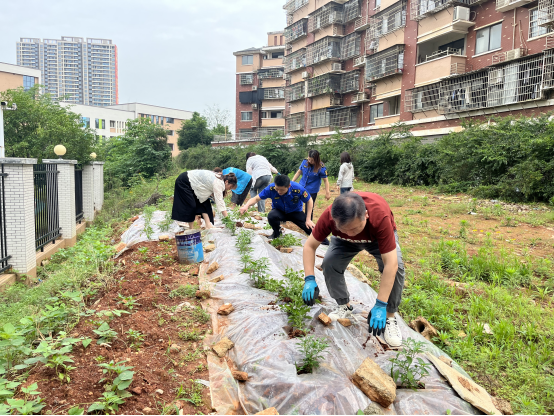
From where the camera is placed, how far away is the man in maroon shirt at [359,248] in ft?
7.79

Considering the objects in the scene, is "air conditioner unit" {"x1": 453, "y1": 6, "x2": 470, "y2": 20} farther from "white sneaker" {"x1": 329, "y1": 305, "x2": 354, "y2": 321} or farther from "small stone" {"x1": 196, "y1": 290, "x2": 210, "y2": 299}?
"small stone" {"x1": 196, "y1": 290, "x2": 210, "y2": 299}

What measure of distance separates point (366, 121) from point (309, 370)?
22802mm

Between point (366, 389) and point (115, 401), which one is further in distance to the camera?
point (366, 389)

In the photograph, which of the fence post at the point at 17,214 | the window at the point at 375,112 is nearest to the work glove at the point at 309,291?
the fence post at the point at 17,214

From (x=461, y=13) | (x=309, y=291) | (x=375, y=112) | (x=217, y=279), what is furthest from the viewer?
(x=375, y=112)

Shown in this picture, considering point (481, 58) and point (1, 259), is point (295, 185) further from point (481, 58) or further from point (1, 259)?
point (481, 58)

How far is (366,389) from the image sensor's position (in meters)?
2.21

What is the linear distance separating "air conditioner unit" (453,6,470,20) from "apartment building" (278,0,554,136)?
0.04 meters

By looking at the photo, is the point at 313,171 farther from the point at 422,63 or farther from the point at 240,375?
the point at 422,63

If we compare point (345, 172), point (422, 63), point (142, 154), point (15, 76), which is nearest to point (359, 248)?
point (345, 172)

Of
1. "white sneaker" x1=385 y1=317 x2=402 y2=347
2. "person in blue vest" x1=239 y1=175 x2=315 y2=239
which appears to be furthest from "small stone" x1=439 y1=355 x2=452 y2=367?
"person in blue vest" x1=239 y1=175 x2=315 y2=239

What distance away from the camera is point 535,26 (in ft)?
43.3

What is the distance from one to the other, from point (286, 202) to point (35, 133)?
930 centimetres

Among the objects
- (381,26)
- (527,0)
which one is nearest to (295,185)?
(527,0)
